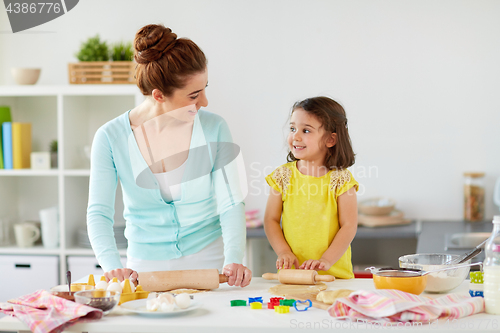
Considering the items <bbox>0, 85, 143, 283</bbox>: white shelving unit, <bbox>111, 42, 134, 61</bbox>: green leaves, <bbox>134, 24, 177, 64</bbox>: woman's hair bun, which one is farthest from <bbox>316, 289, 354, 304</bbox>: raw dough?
<bbox>111, 42, 134, 61</bbox>: green leaves

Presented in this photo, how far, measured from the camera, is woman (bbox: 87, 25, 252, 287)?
1.49 meters

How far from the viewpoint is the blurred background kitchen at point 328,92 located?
112 inches

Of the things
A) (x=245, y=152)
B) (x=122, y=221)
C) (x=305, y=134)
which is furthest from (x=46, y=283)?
(x=305, y=134)

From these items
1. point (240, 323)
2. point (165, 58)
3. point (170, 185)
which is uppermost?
point (165, 58)

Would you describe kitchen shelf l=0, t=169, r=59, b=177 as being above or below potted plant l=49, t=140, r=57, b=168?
below

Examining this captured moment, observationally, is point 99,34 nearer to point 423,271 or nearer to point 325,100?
point 325,100

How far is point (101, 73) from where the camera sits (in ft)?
9.23

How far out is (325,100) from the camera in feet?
5.96

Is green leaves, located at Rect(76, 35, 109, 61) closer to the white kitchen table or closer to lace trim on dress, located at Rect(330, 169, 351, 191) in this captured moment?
lace trim on dress, located at Rect(330, 169, 351, 191)

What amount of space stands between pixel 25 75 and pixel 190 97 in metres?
1.74

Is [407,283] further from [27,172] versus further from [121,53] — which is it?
[27,172]

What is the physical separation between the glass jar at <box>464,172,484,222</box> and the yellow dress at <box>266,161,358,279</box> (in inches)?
51.5

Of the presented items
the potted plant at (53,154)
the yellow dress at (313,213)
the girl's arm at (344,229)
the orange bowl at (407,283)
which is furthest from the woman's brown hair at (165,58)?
the potted plant at (53,154)

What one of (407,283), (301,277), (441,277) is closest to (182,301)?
(301,277)
